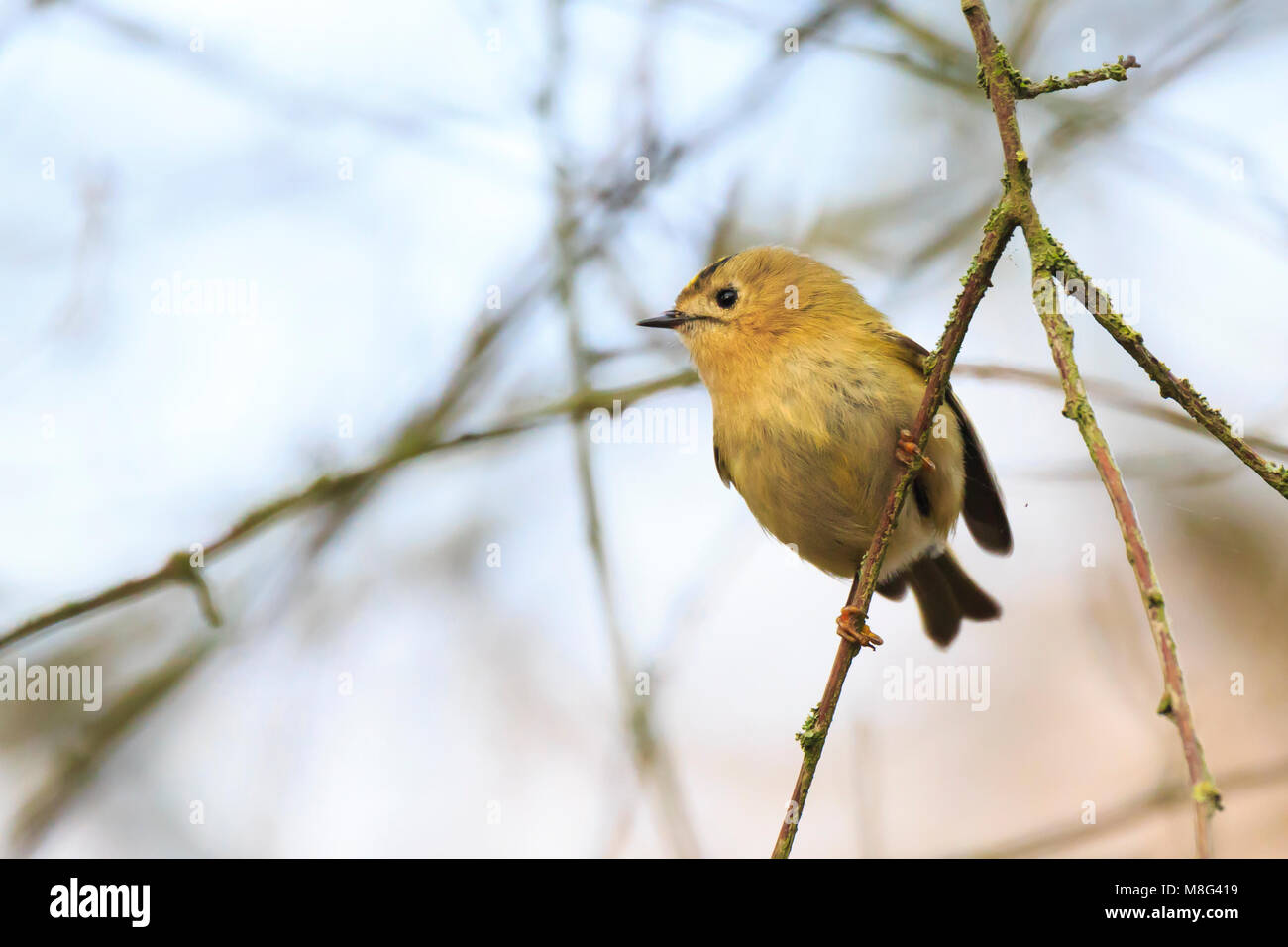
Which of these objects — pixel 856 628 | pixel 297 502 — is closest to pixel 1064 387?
pixel 856 628

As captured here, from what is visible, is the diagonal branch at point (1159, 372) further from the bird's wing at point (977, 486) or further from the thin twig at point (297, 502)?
the thin twig at point (297, 502)

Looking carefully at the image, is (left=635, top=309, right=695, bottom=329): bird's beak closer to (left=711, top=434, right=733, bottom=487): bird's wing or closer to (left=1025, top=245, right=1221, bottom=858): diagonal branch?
(left=711, top=434, right=733, bottom=487): bird's wing

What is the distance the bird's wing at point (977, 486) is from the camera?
10.4 ft

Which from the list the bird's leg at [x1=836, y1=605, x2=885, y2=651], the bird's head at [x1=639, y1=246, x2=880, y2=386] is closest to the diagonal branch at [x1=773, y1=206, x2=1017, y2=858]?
the bird's leg at [x1=836, y1=605, x2=885, y2=651]

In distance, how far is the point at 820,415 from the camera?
2949 mm

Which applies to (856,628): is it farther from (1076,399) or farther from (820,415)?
(1076,399)

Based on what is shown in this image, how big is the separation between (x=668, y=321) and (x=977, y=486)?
1.08 meters

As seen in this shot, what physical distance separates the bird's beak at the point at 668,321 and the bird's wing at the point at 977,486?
25.7 inches

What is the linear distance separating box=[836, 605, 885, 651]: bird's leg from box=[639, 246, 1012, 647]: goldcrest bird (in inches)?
0.6

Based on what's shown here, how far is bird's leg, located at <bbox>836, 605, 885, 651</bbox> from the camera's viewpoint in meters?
2.34

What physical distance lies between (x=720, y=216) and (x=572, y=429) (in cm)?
111

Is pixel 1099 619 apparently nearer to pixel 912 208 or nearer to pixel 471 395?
pixel 912 208

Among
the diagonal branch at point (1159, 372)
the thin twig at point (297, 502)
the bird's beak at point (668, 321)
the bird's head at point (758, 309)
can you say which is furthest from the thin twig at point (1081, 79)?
the bird's beak at point (668, 321)

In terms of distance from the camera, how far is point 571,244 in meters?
3.42
